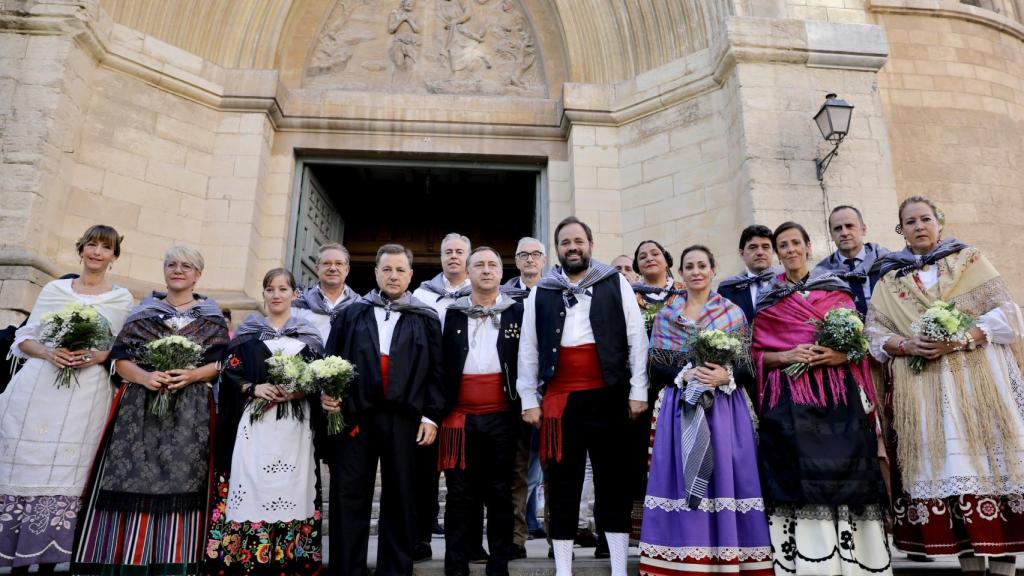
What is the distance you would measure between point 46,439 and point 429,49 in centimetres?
689

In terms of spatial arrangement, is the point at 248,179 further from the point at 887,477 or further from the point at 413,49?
the point at 887,477

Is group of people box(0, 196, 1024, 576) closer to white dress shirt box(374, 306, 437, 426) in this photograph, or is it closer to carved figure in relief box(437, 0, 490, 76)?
white dress shirt box(374, 306, 437, 426)

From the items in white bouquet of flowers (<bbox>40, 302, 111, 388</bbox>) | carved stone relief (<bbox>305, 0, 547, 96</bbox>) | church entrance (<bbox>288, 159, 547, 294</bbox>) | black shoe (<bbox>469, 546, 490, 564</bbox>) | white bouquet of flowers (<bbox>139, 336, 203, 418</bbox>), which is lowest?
black shoe (<bbox>469, 546, 490, 564</bbox>)

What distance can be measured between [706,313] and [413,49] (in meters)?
6.70

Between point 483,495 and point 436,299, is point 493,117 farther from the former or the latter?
point 483,495

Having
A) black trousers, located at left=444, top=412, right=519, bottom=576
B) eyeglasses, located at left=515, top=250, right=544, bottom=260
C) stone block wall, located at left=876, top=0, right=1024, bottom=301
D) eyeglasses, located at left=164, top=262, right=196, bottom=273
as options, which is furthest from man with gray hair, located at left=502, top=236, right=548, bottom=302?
stone block wall, located at left=876, top=0, right=1024, bottom=301

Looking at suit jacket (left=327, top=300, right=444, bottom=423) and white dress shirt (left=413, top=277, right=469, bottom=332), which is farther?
white dress shirt (left=413, top=277, right=469, bottom=332)

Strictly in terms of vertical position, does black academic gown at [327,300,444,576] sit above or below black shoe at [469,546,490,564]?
above

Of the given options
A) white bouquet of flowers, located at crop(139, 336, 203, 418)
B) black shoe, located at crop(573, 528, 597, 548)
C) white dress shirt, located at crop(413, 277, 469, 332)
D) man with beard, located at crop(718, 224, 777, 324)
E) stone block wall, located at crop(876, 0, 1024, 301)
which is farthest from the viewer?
stone block wall, located at crop(876, 0, 1024, 301)

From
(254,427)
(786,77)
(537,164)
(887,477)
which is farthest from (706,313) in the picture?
(537,164)

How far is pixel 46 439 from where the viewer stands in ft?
11.2

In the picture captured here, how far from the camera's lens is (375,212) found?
12.2 m

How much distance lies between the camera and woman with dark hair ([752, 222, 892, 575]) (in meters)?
3.13

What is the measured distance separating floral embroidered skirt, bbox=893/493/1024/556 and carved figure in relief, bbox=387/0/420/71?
7574mm
